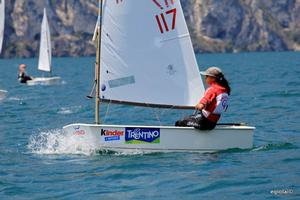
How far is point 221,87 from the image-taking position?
658 inches

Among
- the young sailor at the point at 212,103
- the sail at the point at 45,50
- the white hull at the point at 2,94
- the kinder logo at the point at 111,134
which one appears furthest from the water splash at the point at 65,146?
the sail at the point at 45,50

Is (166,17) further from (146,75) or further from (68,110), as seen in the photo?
(68,110)

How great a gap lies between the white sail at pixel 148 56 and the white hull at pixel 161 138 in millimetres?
1016

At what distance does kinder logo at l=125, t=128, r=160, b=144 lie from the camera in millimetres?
16828

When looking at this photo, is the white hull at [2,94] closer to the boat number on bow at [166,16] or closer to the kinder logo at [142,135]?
the boat number on bow at [166,16]

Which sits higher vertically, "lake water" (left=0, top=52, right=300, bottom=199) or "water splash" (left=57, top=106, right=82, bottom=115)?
"water splash" (left=57, top=106, right=82, bottom=115)

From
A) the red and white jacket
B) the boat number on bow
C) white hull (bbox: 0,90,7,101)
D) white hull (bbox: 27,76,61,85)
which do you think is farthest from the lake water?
white hull (bbox: 27,76,61,85)

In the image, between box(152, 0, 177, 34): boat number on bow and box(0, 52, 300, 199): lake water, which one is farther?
box(152, 0, 177, 34): boat number on bow

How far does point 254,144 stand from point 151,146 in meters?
2.93

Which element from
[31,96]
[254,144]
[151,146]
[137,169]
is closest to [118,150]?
[151,146]

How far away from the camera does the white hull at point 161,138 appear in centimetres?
1673

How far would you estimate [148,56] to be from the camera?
17.8m

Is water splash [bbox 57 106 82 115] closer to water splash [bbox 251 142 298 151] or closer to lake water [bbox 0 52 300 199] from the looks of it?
lake water [bbox 0 52 300 199]

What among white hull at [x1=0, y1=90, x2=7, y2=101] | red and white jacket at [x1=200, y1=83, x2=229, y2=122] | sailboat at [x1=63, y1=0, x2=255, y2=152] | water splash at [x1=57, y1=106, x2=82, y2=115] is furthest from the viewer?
white hull at [x1=0, y1=90, x2=7, y2=101]
